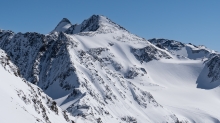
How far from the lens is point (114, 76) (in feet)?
370

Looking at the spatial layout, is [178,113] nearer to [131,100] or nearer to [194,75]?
[131,100]

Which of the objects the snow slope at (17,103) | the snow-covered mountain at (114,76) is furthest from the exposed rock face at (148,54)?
the snow slope at (17,103)

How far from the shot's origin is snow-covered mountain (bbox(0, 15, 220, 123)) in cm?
9225

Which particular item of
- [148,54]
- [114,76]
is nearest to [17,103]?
[114,76]

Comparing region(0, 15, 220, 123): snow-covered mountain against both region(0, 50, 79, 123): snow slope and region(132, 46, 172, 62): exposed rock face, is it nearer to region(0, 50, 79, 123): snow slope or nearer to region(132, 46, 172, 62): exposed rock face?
region(132, 46, 172, 62): exposed rock face

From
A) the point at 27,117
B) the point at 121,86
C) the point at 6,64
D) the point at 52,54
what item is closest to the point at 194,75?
the point at 121,86

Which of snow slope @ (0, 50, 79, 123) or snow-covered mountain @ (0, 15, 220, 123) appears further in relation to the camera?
snow-covered mountain @ (0, 15, 220, 123)

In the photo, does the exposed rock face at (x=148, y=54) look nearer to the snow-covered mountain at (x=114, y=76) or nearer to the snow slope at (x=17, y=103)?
the snow-covered mountain at (x=114, y=76)

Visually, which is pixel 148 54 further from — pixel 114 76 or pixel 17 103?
pixel 17 103

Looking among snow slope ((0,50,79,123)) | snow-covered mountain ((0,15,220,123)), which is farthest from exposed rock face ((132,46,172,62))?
snow slope ((0,50,79,123))

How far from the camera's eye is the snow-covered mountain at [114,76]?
303 ft

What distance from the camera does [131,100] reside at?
104m

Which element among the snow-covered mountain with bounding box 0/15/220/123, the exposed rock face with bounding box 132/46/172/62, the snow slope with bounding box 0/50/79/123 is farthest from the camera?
the exposed rock face with bounding box 132/46/172/62

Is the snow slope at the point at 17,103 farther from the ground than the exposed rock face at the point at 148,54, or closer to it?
farther from the ground
